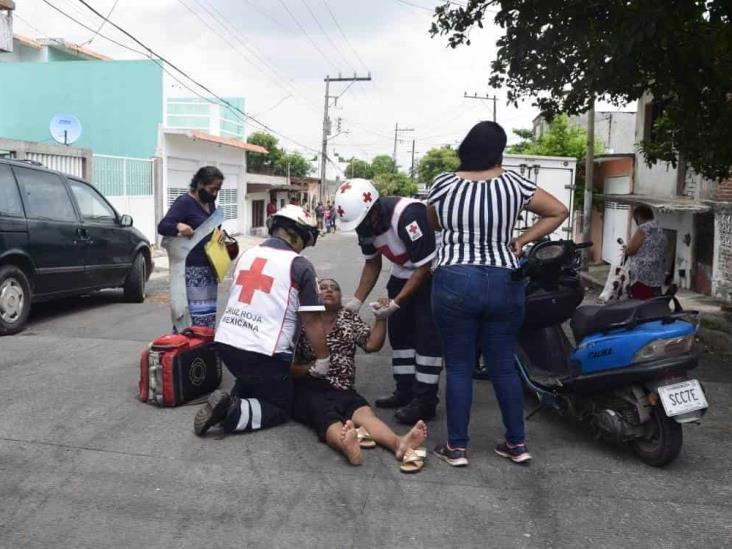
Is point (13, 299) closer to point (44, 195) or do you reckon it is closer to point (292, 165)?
point (44, 195)

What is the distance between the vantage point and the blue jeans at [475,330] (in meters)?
3.75

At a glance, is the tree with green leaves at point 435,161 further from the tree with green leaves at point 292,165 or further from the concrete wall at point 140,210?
the concrete wall at point 140,210

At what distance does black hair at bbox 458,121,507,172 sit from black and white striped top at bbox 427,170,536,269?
0.10m

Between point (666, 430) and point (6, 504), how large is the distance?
10.9ft

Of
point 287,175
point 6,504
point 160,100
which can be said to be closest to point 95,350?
point 6,504

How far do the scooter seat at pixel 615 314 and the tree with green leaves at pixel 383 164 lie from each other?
3269 inches

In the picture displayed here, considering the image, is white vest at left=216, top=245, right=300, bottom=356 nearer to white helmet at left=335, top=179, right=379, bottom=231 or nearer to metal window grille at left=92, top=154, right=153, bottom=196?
→ white helmet at left=335, top=179, right=379, bottom=231

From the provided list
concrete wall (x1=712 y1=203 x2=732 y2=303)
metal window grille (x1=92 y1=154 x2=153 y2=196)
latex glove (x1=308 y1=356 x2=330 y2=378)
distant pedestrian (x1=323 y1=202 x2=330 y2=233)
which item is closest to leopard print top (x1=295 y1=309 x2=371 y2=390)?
latex glove (x1=308 y1=356 x2=330 y2=378)

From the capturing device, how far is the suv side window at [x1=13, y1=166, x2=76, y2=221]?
24.9 feet

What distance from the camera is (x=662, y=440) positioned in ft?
12.7

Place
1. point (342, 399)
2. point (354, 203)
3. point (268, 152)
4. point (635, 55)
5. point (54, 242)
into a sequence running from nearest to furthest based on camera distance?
1. point (342, 399)
2. point (354, 203)
3. point (635, 55)
4. point (54, 242)
5. point (268, 152)

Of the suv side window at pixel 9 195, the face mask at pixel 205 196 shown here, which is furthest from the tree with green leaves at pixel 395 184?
the face mask at pixel 205 196

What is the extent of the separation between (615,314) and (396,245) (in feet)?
4.60

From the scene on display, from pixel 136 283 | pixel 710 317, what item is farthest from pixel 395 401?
pixel 710 317
